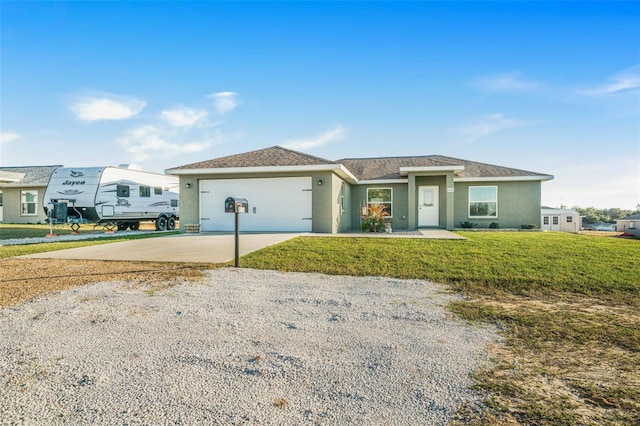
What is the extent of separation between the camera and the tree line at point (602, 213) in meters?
46.5

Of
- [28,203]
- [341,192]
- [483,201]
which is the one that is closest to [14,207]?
[28,203]

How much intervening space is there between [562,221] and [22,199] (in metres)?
40.1

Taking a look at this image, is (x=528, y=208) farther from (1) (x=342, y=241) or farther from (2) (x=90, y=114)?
(2) (x=90, y=114)

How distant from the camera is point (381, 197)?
58.3ft

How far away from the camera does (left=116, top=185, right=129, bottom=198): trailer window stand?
16919mm

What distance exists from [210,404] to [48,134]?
18.3m

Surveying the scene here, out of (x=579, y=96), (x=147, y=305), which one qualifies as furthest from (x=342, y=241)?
(x=579, y=96)

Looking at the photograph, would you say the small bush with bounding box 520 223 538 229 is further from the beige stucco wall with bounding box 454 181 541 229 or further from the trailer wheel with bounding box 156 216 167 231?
the trailer wheel with bounding box 156 216 167 231

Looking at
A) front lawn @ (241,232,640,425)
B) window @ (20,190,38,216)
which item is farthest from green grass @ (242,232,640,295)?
window @ (20,190,38,216)

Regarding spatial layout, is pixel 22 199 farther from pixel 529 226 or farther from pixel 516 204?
pixel 529 226

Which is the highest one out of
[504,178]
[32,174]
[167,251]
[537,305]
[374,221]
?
[32,174]

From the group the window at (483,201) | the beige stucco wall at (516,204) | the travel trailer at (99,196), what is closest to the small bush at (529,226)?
the beige stucco wall at (516,204)

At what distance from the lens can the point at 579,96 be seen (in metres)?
12.7

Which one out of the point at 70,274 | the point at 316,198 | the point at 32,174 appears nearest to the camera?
the point at 70,274
